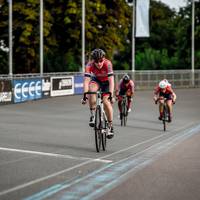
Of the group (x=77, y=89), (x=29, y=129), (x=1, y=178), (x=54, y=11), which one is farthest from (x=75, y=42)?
(x=1, y=178)

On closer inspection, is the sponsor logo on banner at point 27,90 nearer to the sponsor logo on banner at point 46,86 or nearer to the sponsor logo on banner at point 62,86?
the sponsor logo on banner at point 46,86

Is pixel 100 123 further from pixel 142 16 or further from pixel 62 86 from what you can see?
pixel 142 16

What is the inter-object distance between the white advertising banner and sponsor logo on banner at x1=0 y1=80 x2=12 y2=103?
51.8 feet

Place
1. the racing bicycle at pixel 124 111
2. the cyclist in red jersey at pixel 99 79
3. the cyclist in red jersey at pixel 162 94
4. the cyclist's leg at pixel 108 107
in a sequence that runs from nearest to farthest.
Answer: the cyclist in red jersey at pixel 99 79
the cyclist's leg at pixel 108 107
the cyclist in red jersey at pixel 162 94
the racing bicycle at pixel 124 111

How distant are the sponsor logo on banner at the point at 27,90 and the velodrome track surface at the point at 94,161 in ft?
28.5

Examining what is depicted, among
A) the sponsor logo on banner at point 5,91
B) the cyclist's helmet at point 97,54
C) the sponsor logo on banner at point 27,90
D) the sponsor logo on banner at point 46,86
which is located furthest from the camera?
the sponsor logo on banner at point 46,86

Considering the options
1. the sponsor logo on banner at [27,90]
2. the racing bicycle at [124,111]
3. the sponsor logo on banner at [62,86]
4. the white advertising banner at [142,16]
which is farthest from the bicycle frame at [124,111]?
the white advertising banner at [142,16]

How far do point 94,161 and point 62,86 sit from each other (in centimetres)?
2543

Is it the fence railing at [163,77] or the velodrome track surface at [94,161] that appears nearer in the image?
the velodrome track surface at [94,161]

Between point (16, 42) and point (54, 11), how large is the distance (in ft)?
12.3

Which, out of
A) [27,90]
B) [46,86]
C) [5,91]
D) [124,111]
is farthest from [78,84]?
[124,111]

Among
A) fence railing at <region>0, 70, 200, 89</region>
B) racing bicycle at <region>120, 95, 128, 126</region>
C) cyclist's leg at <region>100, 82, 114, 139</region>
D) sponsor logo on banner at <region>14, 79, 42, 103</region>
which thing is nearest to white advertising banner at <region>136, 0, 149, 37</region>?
fence railing at <region>0, 70, 200, 89</region>

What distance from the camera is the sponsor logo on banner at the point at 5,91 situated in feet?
93.3

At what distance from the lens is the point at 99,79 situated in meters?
13.2
